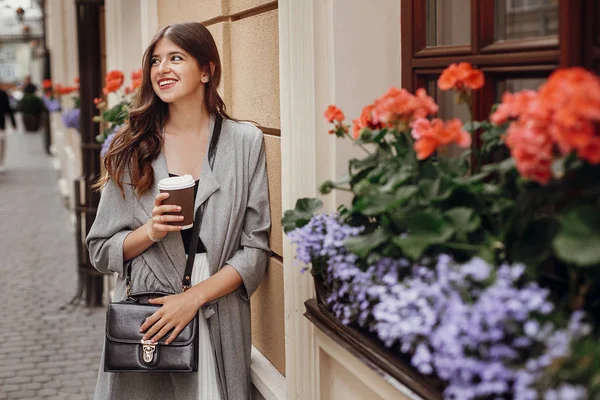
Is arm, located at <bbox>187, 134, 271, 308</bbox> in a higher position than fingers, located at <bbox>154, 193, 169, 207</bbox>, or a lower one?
lower

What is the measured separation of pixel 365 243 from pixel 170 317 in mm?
1224

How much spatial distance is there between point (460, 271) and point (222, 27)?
8.75ft

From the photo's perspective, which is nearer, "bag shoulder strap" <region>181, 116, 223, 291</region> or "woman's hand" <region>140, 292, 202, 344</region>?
"woman's hand" <region>140, 292, 202, 344</region>

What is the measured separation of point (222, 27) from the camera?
397 cm

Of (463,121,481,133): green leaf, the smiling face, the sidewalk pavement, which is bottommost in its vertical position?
the sidewalk pavement

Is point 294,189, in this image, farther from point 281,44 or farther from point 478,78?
point 478,78

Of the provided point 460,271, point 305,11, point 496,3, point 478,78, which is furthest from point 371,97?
point 460,271

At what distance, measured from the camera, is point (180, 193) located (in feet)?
9.18

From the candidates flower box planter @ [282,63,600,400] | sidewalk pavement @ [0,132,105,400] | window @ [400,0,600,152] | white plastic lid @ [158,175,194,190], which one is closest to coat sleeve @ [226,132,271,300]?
white plastic lid @ [158,175,194,190]

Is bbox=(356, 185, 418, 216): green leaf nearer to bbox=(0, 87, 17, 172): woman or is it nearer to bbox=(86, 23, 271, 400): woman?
bbox=(86, 23, 271, 400): woman

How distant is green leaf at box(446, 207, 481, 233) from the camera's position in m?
1.67

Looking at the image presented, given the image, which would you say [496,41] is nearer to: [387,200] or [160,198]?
[387,200]

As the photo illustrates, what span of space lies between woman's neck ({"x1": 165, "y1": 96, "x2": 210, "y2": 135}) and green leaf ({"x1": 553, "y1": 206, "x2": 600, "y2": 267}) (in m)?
2.05

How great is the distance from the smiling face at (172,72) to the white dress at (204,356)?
0.62 m
